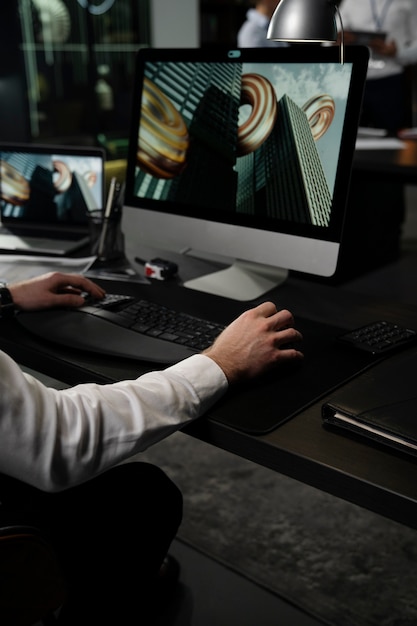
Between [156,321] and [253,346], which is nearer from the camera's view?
[253,346]

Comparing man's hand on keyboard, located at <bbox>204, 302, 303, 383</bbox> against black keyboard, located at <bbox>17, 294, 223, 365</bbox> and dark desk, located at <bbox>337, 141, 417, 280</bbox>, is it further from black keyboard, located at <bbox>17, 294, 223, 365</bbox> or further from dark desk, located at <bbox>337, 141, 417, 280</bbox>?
dark desk, located at <bbox>337, 141, 417, 280</bbox>

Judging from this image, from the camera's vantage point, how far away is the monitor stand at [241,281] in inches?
57.4

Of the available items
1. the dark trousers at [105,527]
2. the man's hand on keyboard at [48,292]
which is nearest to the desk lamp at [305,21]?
the man's hand on keyboard at [48,292]

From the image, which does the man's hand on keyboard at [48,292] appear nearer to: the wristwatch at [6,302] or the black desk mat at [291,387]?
the wristwatch at [6,302]

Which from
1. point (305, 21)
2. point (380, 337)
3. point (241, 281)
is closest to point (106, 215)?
point (241, 281)

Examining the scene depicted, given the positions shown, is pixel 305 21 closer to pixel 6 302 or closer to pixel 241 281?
pixel 241 281

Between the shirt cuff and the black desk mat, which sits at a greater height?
the shirt cuff

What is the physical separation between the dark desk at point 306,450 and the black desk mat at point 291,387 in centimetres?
1

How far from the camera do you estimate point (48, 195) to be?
1.82m

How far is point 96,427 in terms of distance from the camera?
2.85ft

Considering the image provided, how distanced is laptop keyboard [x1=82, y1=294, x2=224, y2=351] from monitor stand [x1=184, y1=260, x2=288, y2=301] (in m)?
0.19

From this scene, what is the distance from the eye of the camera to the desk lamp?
124cm

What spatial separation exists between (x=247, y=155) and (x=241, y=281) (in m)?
0.27

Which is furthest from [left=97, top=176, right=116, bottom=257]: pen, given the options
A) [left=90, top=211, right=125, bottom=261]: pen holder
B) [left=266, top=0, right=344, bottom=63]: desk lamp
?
[left=266, top=0, right=344, bottom=63]: desk lamp
